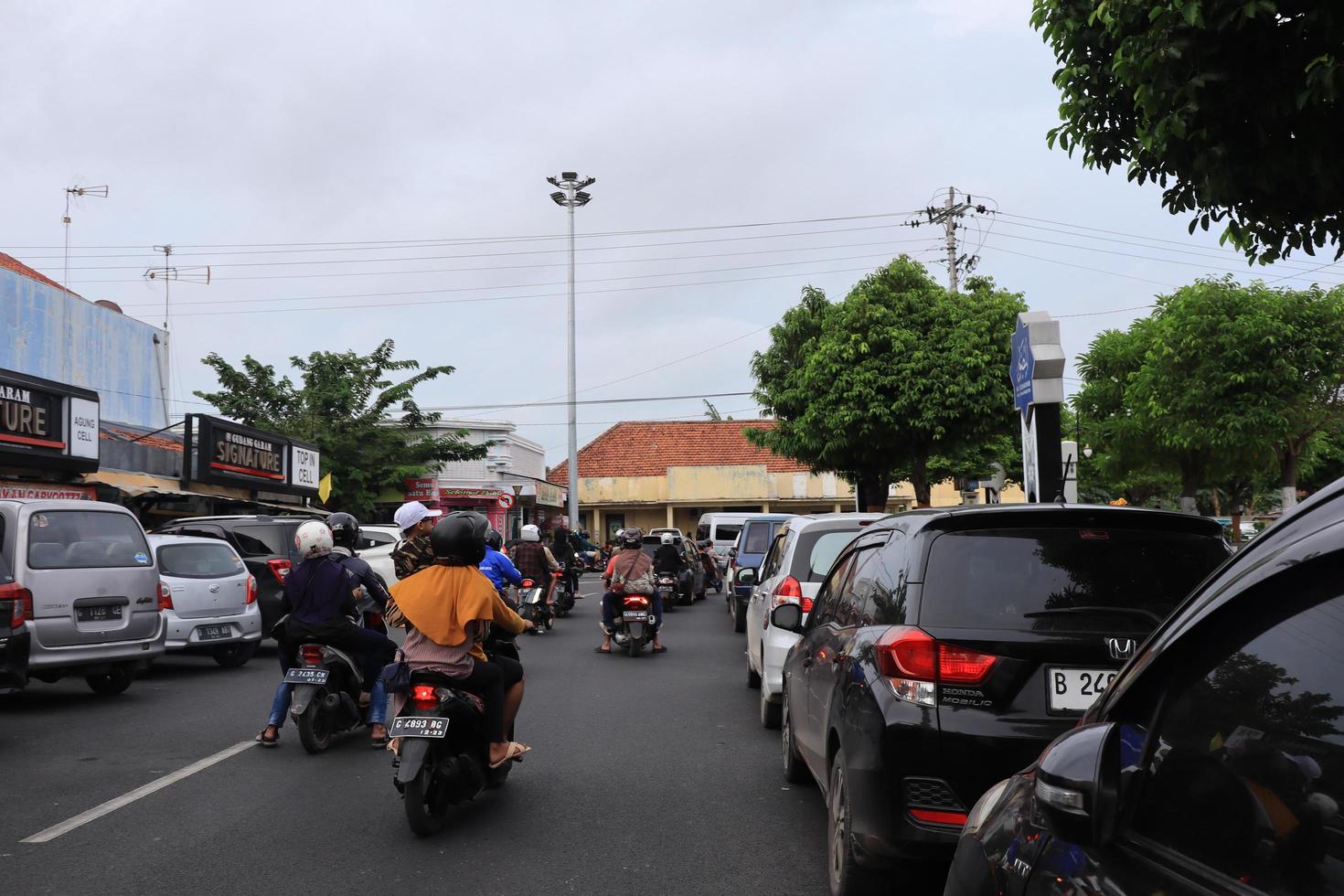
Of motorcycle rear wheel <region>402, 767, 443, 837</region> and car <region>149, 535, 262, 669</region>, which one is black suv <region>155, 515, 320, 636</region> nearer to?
car <region>149, 535, 262, 669</region>

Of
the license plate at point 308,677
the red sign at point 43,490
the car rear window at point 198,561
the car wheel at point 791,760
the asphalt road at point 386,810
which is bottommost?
the asphalt road at point 386,810

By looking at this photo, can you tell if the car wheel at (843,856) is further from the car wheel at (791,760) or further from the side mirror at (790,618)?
the car wheel at (791,760)

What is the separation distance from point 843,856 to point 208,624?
10.2 m

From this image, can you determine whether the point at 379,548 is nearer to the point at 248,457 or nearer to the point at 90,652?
the point at 248,457

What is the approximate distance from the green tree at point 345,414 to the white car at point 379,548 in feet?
45.7

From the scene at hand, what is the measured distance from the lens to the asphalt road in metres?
5.22

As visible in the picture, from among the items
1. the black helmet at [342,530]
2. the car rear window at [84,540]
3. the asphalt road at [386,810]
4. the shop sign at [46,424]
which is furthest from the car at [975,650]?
the shop sign at [46,424]

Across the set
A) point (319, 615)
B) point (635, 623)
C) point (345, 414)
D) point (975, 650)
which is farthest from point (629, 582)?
point (345, 414)

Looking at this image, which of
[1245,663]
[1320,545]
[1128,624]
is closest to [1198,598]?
[1245,663]

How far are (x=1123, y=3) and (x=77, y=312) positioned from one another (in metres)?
26.1

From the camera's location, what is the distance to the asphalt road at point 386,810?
17.1 feet

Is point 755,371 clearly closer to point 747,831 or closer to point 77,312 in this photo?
point 77,312

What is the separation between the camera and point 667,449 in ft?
188

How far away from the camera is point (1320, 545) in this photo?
1.69 metres
